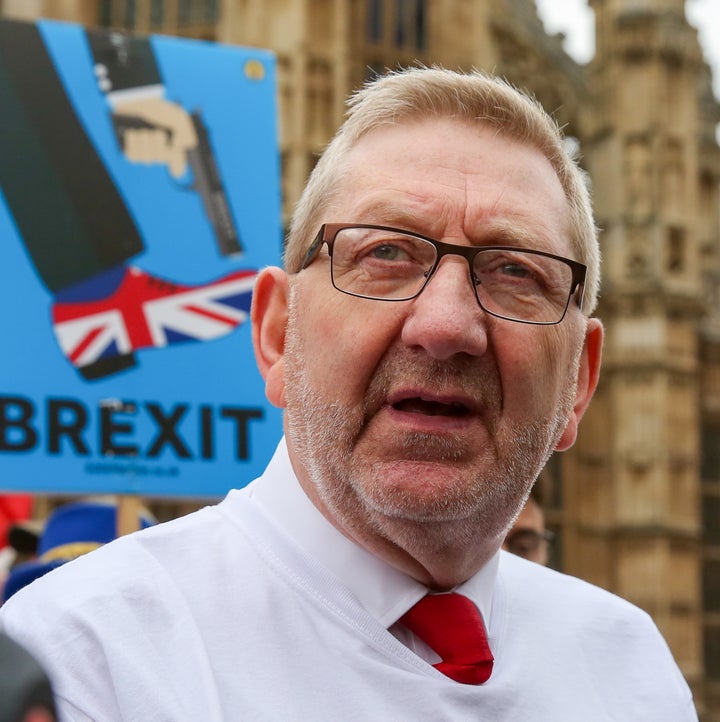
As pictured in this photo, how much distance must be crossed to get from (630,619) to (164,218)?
1.64 metres

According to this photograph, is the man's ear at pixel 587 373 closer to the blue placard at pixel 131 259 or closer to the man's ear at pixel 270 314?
the man's ear at pixel 270 314

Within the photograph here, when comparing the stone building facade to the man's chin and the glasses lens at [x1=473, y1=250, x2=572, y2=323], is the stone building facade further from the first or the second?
the man's chin

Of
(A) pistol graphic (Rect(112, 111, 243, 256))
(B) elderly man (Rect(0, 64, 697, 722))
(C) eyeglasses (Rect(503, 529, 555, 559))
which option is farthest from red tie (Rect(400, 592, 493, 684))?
(C) eyeglasses (Rect(503, 529, 555, 559))

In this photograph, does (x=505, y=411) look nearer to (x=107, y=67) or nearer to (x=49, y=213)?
(x=49, y=213)

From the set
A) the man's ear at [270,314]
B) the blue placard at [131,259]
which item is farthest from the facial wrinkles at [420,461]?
the blue placard at [131,259]

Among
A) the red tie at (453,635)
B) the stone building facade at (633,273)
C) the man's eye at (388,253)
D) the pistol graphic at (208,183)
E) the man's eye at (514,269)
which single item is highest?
the man's eye at (388,253)

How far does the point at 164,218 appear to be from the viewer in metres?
2.62

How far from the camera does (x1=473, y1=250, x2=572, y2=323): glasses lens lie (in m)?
1.09

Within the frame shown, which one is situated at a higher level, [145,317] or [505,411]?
[505,411]

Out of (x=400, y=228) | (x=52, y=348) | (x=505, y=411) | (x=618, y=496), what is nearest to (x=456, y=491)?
(x=505, y=411)

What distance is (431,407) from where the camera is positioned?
3.49 feet

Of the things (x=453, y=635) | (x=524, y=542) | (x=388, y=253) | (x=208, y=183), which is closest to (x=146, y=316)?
(x=208, y=183)

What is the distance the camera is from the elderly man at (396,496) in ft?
3.13

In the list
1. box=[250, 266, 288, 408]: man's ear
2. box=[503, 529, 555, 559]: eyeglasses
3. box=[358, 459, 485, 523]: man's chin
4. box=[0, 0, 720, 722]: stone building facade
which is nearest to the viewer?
box=[358, 459, 485, 523]: man's chin
